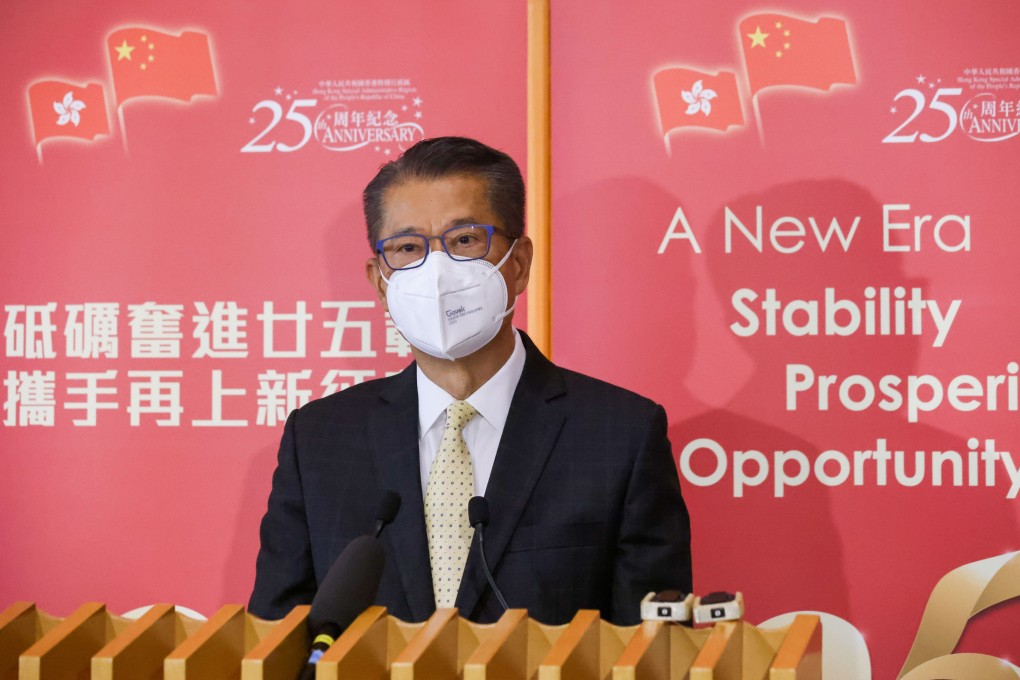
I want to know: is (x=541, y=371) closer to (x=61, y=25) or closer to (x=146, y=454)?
(x=146, y=454)

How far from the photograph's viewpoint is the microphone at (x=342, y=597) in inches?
45.9

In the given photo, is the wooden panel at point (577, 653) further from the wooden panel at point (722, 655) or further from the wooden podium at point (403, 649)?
the wooden panel at point (722, 655)

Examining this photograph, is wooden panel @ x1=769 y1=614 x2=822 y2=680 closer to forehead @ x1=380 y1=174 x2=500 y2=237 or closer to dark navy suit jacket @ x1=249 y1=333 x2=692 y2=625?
dark navy suit jacket @ x1=249 y1=333 x2=692 y2=625

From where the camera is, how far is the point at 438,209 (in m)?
2.10

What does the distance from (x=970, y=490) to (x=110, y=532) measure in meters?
2.11

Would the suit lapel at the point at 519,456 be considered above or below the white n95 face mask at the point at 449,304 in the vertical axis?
below

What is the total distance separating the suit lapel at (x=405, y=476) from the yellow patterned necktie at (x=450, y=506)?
28 millimetres

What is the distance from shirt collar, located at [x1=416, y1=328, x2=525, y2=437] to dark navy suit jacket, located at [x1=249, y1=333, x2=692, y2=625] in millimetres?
22

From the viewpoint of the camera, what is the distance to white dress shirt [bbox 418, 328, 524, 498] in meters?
2.10

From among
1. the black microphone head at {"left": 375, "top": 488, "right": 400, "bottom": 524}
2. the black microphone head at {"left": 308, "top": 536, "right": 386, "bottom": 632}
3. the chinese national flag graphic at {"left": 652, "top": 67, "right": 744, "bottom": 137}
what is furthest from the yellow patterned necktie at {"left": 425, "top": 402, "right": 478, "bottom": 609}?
the chinese national flag graphic at {"left": 652, "top": 67, "right": 744, "bottom": 137}

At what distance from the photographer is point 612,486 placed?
204 cm

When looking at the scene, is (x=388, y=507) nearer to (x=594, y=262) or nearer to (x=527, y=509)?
(x=527, y=509)

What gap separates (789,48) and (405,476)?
150 cm

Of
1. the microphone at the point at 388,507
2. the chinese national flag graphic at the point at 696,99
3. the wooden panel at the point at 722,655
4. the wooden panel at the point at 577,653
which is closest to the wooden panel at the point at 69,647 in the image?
the microphone at the point at 388,507
